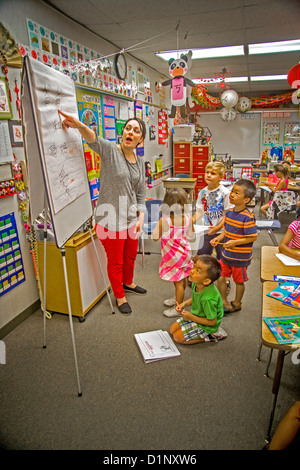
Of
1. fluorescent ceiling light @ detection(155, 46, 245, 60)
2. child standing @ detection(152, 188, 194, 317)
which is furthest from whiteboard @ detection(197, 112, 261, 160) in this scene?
child standing @ detection(152, 188, 194, 317)

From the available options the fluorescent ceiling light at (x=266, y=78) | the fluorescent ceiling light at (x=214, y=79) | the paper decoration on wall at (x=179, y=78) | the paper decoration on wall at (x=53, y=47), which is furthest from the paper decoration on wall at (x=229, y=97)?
the paper decoration on wall at (x=53, y=47)

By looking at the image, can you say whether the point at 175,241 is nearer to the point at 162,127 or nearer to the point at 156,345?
the point at 156,345

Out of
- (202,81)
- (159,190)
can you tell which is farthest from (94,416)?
(202,81)

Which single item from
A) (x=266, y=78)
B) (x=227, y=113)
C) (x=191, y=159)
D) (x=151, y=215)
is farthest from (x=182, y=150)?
(x=151, y=215)

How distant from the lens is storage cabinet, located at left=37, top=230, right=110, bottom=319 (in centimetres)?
229

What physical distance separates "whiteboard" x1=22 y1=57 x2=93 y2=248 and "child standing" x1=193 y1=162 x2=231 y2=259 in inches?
42.8

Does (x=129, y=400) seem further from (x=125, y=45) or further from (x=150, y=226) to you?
(x=125, y=45)

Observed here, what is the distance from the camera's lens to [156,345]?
2078 millimetres

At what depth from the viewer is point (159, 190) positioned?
5719mm

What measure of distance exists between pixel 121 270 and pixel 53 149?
1243 mm

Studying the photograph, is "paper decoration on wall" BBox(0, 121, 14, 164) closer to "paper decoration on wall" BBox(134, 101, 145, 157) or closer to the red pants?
the red pants

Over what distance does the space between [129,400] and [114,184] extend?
1447 mm

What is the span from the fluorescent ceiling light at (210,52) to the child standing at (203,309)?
3080mm

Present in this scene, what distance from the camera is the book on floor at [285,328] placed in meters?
1.16
